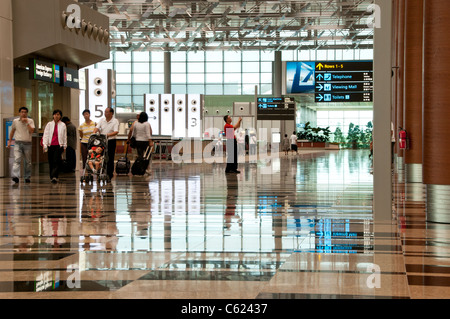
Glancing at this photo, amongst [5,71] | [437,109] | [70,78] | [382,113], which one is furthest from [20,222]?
[70,78]

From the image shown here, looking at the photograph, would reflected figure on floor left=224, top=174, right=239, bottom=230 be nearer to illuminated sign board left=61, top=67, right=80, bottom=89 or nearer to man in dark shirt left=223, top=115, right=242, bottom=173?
man in dark shirt left=223, top=115, right=242, bottom=173

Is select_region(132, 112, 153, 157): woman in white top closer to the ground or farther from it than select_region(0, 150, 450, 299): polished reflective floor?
farther from it

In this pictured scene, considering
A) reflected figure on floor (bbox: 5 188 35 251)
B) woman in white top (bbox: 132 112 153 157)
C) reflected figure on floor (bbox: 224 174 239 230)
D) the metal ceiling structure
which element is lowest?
reflected figure on floor (bbox: 224 174 239 230)

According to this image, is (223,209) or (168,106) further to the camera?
(168,106)

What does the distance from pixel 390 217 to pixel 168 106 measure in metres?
39.9

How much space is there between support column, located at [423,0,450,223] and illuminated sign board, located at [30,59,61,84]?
13.8 m

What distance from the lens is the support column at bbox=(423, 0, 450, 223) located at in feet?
27.1

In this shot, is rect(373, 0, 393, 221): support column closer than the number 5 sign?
Yes

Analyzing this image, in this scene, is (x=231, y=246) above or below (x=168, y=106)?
below

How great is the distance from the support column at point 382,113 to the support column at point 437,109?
489 mm

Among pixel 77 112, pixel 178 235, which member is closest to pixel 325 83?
pixel 77 112

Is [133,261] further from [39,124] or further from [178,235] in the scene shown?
[39,124]

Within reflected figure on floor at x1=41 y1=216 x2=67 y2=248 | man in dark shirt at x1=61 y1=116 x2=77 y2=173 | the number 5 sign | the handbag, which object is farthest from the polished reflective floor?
the number 5 sign
